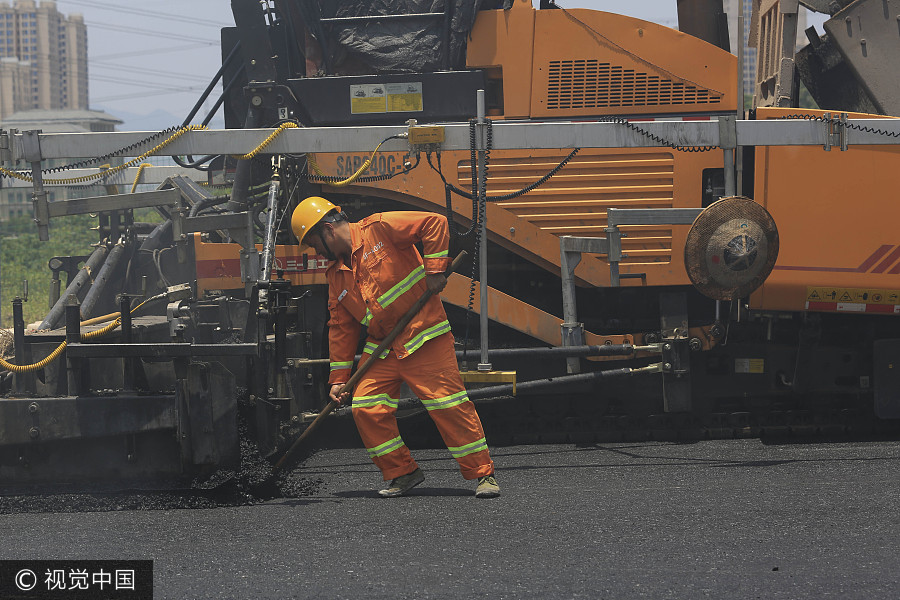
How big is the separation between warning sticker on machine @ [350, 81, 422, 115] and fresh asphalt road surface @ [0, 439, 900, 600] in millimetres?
1924

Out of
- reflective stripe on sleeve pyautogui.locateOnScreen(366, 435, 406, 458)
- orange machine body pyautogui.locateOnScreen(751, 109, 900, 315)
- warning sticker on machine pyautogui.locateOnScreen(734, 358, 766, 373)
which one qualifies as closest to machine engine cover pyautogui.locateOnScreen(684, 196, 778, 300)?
orange machine body pyautogui.locateOnScreen(751, 109, 900, 315)

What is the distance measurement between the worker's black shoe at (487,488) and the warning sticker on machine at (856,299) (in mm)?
1990

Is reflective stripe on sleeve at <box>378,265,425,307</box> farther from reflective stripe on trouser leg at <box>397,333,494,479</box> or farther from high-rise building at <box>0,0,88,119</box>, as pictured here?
high-rise building at <box>0,0,88,119</box>

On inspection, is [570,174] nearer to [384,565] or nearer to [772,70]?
[772,70]

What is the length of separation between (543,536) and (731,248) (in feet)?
6.02

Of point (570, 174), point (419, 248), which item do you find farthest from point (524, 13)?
point (419, 248)

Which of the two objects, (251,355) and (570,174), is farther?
(570,174)

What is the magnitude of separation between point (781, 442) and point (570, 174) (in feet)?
6.00

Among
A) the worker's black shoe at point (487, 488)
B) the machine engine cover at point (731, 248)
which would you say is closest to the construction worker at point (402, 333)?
the worker's black shoe at point (487, 488)

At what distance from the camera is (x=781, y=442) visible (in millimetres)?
5523

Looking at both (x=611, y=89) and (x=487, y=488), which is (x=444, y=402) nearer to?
(x=487, y=488)

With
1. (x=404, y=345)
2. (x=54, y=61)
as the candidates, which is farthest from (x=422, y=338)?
(x=54, y=61)

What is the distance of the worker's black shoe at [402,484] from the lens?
14.7ft

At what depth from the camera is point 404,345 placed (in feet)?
14.6
